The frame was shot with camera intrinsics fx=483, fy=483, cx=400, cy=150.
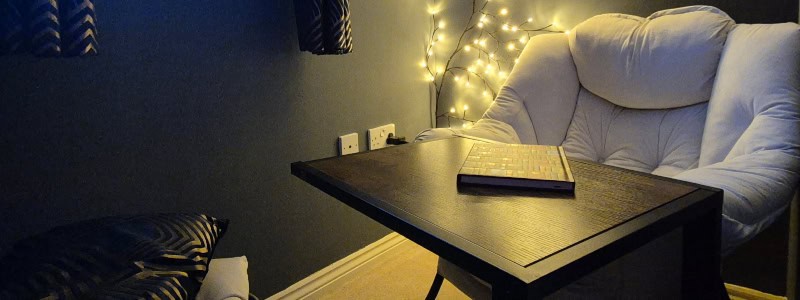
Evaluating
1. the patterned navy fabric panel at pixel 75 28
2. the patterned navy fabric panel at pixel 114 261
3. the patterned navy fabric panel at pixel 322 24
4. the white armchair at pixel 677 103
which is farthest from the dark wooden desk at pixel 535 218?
the patterned navy fabric panel at pixel 322 24

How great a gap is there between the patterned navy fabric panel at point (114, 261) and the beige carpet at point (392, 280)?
39.7 inches

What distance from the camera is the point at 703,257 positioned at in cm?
77

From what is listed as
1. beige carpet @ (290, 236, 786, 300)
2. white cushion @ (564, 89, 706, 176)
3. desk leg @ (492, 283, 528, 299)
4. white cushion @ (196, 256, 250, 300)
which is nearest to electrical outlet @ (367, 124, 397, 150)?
beige carpet @ (290, 236, 786, 300)

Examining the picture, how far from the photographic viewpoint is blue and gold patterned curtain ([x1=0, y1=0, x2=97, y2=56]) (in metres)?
0.73

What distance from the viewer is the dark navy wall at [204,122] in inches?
38.9

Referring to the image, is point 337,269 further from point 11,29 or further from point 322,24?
point 11,29

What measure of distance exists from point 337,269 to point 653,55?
1222mm

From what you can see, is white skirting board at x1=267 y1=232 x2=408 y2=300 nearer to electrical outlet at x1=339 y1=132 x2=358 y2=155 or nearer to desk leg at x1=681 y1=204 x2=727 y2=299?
electrical outlet at x1=339 y1=132 x2=358 y2=155

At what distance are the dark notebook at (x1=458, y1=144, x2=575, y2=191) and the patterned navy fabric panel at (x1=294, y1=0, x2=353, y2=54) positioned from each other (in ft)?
1.97

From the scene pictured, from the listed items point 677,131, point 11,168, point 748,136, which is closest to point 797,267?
point 748,136

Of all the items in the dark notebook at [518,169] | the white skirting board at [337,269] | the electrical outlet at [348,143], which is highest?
the dark notebook at [518,169]

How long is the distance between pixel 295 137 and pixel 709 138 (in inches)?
45.3

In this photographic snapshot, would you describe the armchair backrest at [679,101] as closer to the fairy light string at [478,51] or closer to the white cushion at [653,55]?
the white cushion at [653,55]

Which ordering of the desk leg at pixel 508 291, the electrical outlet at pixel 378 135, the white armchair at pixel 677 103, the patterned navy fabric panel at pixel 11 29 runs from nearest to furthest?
the desk leg at pixel 508 291, the patterned navy fabric panel at pixel 11 29, the white armchair at pixel 677 103, the electrical outlet at pixel 378 135
